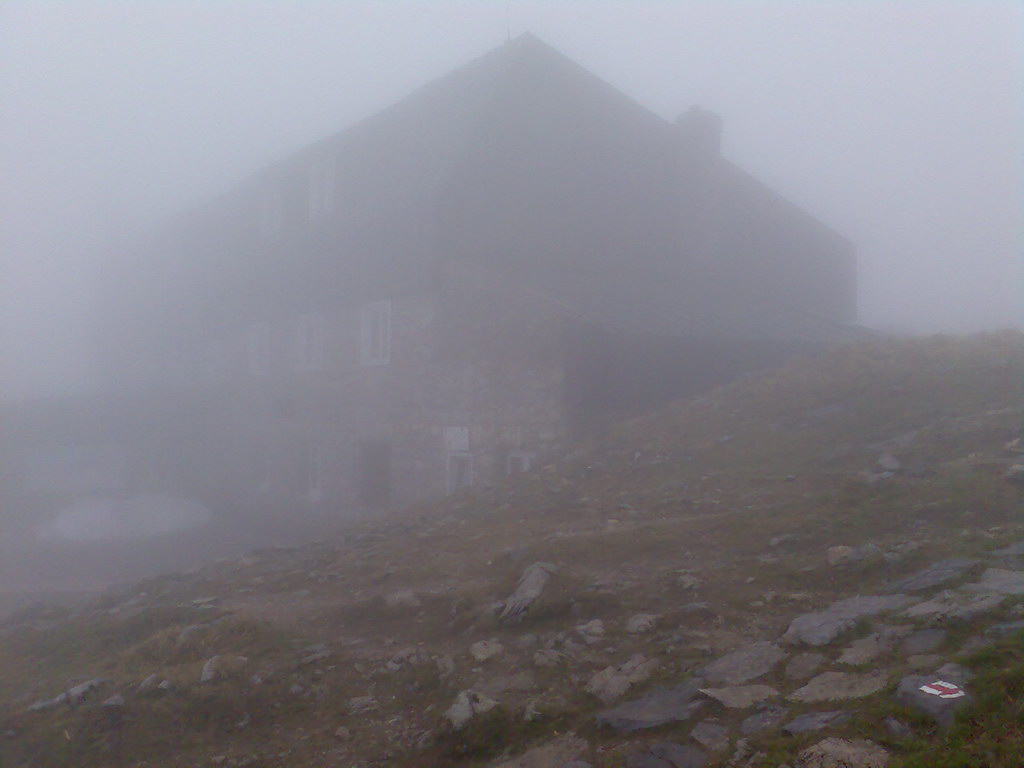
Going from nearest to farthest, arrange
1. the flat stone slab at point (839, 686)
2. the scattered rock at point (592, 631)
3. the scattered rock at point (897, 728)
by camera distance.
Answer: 1. the scattered rock at point (897, 728)
2. the flat stone slab at point (839, 686)
3. the scattered rock at point (592, 631)

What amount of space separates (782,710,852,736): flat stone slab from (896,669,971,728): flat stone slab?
0.89 ft

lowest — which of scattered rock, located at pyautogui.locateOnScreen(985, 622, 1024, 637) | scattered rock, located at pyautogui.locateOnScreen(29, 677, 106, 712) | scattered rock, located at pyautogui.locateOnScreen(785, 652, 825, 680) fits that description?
scattered rock, located at pyautogui.locateOnScreen(29, 677, 106, 712)

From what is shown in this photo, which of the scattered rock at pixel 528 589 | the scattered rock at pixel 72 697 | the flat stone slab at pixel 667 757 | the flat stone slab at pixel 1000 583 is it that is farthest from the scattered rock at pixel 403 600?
the flat stone slab at pixel 1000 583

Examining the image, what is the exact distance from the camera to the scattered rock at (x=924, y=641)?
4367mm

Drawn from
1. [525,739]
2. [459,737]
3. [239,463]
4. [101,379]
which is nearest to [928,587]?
[525,739]

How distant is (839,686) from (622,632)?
173 centimetres

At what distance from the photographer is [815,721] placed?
151 inches

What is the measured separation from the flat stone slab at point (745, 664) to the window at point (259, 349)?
2021cm

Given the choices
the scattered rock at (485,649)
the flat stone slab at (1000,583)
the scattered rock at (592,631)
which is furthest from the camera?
the scattered rock at (485,649)

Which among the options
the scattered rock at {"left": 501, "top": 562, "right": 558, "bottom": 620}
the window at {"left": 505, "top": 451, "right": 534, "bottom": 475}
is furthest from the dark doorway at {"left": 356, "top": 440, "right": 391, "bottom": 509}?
the scattered rock at {"left": 501, "top": 562, "right": 558, "bottom": 620}

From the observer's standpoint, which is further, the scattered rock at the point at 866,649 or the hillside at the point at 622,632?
the scattered rock at the point at 866,649

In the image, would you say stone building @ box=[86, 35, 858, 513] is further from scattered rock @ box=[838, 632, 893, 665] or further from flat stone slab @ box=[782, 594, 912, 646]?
scattered rock @ box=[838, 632, 893, 665]

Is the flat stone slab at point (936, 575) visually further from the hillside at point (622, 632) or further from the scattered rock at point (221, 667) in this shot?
the scattered rock at point (221, 667)

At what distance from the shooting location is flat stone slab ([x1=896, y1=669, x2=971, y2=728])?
11.7 feet
